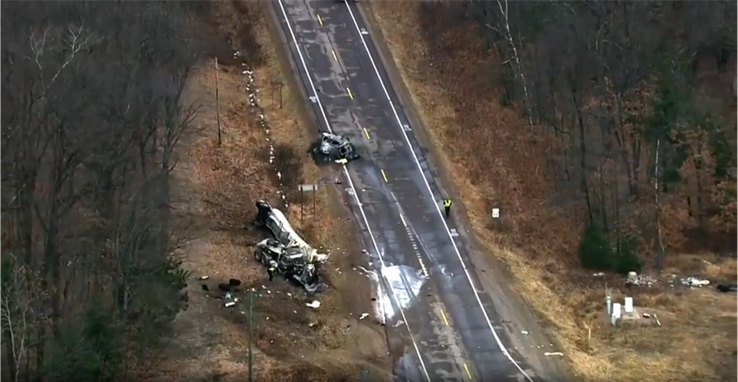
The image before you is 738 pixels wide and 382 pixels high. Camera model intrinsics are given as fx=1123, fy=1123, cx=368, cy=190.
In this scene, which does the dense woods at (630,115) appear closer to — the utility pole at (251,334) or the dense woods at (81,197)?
the utility pole at (251,334)

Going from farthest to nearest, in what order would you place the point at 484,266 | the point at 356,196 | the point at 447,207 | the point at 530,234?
the point at 356,196 → the point at 447,207 → the point at 530,234 → the point at 484,266

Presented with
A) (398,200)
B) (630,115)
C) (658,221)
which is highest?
(630,115)

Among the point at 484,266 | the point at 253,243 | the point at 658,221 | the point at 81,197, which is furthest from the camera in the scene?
the point at 658,221

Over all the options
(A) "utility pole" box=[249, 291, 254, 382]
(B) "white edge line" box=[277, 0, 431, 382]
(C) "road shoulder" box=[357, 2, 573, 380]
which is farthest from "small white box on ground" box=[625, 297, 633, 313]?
(A) "utility pole" box=[249, 291, 254, 382]

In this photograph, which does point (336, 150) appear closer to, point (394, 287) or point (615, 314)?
point (394, 287)

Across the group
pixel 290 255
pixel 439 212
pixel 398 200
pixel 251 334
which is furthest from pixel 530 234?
pixel 251 334

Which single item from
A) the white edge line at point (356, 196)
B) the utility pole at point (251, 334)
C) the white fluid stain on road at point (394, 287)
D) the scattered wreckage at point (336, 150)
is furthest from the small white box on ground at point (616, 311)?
the scattered wreckage at point (336, 150)
